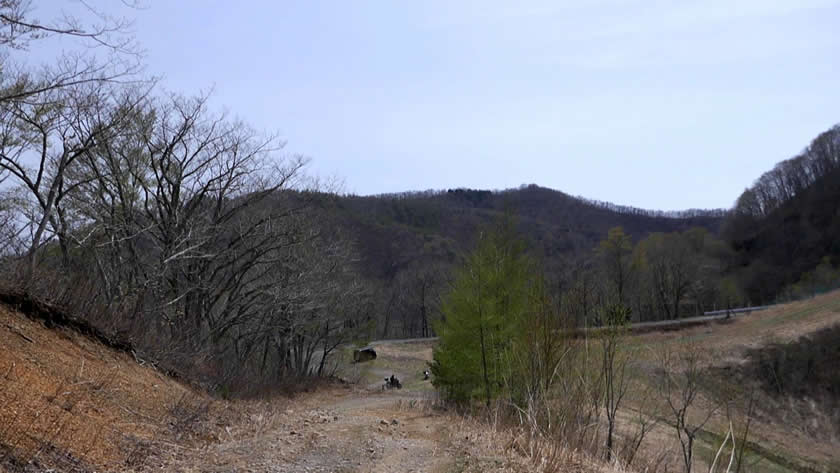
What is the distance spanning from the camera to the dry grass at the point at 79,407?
647 centimetres

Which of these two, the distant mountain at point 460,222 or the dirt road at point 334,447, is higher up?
the distant mountain at point 460,222

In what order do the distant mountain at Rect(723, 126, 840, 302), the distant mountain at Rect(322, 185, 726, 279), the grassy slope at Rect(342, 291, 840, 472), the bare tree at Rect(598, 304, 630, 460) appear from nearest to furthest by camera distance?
the bare tree at Rect(598, 304, 630, 460), the grassy slope at Rect(342, 291, 840, 472), the distant mountain at Rect(723, 126, 840, 302), the distant mountain at Rect(322, 185, 726, 279)

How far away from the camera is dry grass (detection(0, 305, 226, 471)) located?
6.47 metres

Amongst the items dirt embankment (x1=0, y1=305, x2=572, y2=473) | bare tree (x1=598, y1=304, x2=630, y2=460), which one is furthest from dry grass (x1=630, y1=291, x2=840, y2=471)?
dirt embankment (x1=0, y1=305, x2=572, y2=473)

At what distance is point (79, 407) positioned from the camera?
841cm

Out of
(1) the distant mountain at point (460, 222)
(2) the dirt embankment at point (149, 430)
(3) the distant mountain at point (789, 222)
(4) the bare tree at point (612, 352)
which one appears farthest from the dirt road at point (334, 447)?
(3) the distant mountain at point (789, 222)

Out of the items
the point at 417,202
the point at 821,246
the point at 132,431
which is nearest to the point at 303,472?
the point at 132,431

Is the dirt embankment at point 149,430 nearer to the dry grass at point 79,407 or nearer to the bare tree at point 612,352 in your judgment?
the dry grass at point 79,407

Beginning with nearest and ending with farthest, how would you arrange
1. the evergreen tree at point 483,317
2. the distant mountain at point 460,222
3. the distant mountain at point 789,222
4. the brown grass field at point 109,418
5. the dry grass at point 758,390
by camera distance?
the brown grass field at point 109,418 < the evergreen tree at point 483,317 < the dry grass at point 758,390 < the distant mountain at point 789,222 < the distant mountain at point 460,222

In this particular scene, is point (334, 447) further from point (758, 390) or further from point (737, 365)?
point (737, 365)

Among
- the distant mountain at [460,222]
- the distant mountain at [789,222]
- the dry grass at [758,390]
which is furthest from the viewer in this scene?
the distant mountain at [460,222]

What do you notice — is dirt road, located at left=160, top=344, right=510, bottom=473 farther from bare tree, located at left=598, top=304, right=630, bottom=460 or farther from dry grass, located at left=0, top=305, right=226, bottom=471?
bare tree, located at left=598, top=304, right=630, bottom=460

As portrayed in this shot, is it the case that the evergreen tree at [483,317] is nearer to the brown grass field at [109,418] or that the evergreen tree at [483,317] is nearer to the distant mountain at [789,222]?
the brown grass field at [109,418]

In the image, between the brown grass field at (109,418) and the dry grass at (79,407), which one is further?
the brown grass field at (109,418)
